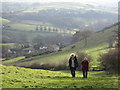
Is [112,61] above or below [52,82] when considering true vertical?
below

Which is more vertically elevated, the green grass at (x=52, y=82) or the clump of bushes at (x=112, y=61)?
the green grass at (x=52, y=82)

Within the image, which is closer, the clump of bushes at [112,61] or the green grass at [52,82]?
the green grass at [52,82]

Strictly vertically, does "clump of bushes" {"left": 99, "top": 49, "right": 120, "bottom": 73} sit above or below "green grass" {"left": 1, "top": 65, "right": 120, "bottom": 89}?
below

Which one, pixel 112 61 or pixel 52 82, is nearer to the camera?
pixel 52 82

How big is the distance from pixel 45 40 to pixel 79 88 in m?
152

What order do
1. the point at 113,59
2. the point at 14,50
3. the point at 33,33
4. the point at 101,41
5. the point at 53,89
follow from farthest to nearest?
the point at 33,33
the point at 14,50
the point at 101,41
the point at 113,59
the point at 53,89

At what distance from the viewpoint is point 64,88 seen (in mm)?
14031

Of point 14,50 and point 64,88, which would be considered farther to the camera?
point 14,50

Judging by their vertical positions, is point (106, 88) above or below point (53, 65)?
above

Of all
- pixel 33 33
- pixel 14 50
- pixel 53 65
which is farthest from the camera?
pixel 33 33

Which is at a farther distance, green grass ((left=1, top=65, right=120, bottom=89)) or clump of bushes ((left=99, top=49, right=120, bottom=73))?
clump of bushes ((left=99, top=49, right=120, bottom=73))

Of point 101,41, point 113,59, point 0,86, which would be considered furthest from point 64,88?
point 101,41

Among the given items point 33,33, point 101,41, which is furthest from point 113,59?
point 33,33

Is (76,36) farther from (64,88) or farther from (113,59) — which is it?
(64,88)
